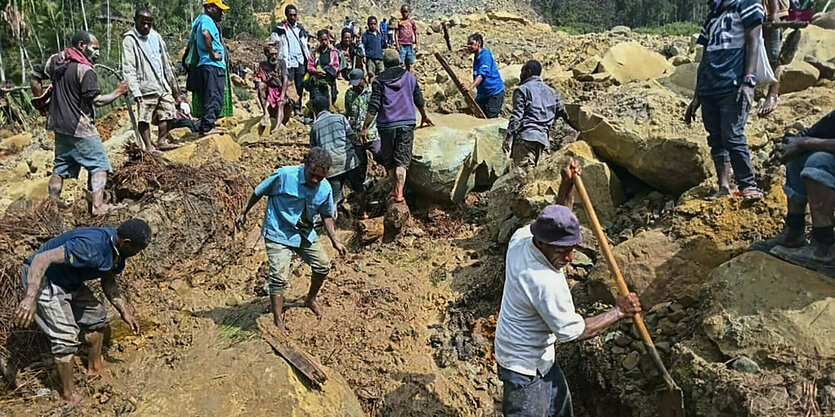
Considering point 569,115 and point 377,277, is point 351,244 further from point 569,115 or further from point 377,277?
point 569,115

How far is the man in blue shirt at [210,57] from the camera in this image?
6.62m

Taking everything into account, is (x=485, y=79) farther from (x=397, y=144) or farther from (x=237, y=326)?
(x=237, y=326)

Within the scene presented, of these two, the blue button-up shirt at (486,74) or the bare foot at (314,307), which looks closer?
the bare foot at (314,307)

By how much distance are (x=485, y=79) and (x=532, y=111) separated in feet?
7.16

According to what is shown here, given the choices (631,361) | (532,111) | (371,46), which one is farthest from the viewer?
(371,46)

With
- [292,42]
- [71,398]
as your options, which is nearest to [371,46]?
[292,42]

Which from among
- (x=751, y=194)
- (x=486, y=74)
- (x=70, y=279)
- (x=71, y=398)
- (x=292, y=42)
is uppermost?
(x=292, y=42)

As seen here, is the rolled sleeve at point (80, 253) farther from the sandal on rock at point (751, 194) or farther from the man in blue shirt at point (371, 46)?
the man in blue shirt at point (371, 46)

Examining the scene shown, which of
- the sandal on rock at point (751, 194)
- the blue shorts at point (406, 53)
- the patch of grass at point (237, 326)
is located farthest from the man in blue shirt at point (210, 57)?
the blue shorts at point (406, 53)

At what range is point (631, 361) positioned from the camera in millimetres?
3621

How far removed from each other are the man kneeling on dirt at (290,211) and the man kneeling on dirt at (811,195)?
9.70ft

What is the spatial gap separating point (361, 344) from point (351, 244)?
1867 millimetres

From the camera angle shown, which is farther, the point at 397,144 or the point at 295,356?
the point at 397,144

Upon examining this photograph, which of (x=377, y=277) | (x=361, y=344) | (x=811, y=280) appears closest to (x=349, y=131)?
(x=377, y=277)
